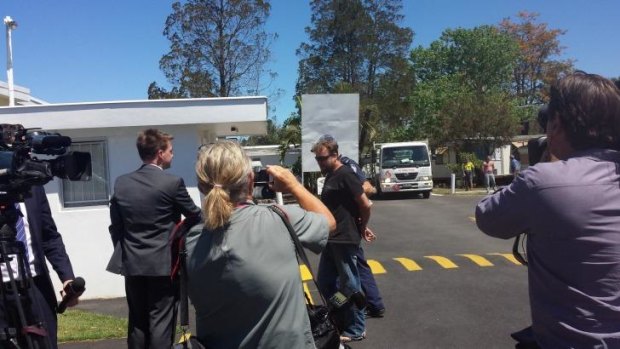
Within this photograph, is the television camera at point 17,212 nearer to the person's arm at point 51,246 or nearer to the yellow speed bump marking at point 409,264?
the person's arm at point 51,246

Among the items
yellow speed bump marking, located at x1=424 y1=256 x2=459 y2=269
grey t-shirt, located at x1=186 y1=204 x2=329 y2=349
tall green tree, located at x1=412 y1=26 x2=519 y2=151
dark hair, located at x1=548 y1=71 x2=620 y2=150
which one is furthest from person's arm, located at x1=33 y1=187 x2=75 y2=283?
tall green tree, located at x1=412 y1=26 x2=519 y2=151

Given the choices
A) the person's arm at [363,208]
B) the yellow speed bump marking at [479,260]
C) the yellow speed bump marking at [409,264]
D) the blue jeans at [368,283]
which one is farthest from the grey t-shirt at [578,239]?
the yellow speed bump marking at [479,260]

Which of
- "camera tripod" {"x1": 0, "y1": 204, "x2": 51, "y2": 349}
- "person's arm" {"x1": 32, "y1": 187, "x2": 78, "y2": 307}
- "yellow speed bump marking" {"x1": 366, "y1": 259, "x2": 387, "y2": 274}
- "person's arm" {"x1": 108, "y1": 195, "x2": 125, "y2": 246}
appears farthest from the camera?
"yellow speed bump marking" {"x1": 366, "y1": 259, "x2": 387, "y2": 274}

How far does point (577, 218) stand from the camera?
1.94 metres

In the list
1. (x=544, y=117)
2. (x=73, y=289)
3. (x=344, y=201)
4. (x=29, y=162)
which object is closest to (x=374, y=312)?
(x=344, y=201)

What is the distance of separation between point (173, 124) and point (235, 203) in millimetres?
5717

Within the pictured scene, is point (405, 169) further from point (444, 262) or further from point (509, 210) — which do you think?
point (509, 210)

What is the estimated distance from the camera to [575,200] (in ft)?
6.36

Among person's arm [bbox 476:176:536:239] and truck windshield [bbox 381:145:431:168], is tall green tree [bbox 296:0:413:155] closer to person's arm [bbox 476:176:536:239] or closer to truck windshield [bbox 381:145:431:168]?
truck windshield [bbox 381:145:431:168]

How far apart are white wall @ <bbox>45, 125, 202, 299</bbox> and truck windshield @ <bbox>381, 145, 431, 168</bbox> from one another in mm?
16638

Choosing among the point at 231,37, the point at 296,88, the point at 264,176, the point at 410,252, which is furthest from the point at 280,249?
the point at 296,88

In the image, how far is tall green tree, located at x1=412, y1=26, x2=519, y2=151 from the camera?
111 ft

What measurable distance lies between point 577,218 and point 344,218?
365cm

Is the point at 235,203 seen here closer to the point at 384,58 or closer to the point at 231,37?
the point at 231,37
